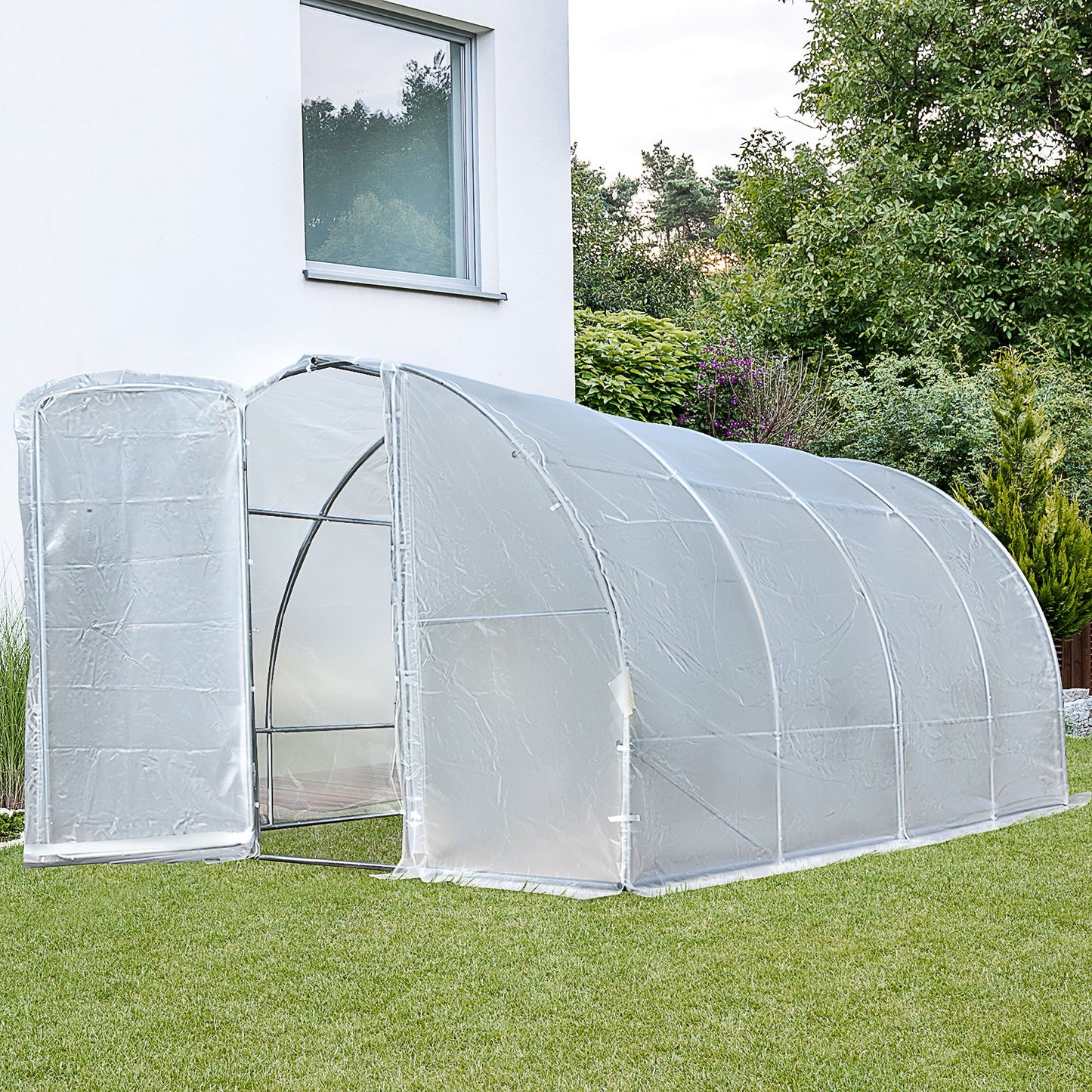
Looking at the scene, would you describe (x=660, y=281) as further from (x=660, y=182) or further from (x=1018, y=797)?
(x=1018, y=797)

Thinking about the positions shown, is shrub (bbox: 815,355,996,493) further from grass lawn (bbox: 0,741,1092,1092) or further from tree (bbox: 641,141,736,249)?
tree (bbox: 641,141,736,249)

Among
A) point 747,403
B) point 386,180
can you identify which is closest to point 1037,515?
point 747,403

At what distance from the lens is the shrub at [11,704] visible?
761cm

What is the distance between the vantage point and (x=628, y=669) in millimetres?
5949

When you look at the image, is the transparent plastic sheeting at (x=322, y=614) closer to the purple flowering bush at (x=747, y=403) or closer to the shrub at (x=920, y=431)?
the purple flowering bush at (x=747, y=403)

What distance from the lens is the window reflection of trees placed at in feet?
30.0

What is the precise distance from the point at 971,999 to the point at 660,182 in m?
36.3

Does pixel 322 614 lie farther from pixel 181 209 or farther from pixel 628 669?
pixel 628 669

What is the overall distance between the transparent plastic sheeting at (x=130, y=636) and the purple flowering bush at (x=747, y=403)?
29.0 feet

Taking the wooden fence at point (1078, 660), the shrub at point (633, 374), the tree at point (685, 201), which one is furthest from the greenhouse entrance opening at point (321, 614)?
the tree at point (685, 201)

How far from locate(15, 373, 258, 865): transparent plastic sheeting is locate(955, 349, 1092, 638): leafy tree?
329 inches

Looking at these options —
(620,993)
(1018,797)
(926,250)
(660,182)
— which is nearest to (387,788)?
(1018,797)

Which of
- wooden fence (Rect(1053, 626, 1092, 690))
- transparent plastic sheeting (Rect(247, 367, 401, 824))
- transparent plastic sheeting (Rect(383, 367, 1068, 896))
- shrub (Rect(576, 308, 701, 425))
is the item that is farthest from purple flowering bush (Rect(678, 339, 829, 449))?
transparent plastic sheeting (Rect(383, 367, 1068, 896))

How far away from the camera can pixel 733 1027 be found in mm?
4180
